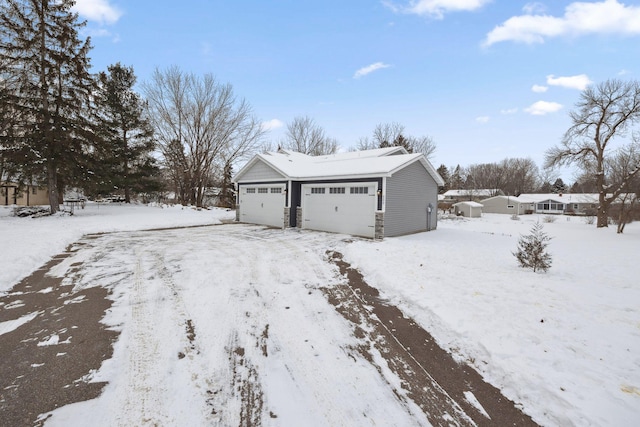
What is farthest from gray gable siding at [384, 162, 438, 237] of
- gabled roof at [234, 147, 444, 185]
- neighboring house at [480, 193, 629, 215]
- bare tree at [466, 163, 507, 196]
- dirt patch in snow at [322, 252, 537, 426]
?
bare tree at [466, 163, 507, 196]

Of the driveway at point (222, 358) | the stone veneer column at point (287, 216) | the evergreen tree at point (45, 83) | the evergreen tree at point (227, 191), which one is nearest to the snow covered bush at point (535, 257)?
the driveway at point (222, 358)

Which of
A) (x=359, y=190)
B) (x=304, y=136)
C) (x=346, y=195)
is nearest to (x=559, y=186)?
(x=304, y=136)

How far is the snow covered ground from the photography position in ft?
8.12

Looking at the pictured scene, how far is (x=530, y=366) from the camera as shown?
118 inches

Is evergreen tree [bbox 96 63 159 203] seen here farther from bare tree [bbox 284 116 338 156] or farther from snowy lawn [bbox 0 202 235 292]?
bare tree [bbox 284 116 338 156]

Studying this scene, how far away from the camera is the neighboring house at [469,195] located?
55.9m

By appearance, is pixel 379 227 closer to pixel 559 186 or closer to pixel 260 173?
pixel 260 173

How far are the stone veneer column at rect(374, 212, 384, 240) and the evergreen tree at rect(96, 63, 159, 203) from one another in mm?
20897

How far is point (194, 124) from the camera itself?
25141mm

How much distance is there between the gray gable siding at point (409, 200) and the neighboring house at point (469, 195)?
46283 millimetres

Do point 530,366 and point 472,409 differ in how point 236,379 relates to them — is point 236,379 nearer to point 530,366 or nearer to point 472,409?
point 472,409

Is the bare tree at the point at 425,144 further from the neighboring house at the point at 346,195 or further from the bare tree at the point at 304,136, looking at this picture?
the neighboring house at the point at 346,195

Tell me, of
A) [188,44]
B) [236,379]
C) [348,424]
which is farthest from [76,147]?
[348,424]

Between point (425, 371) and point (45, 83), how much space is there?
21.5m
